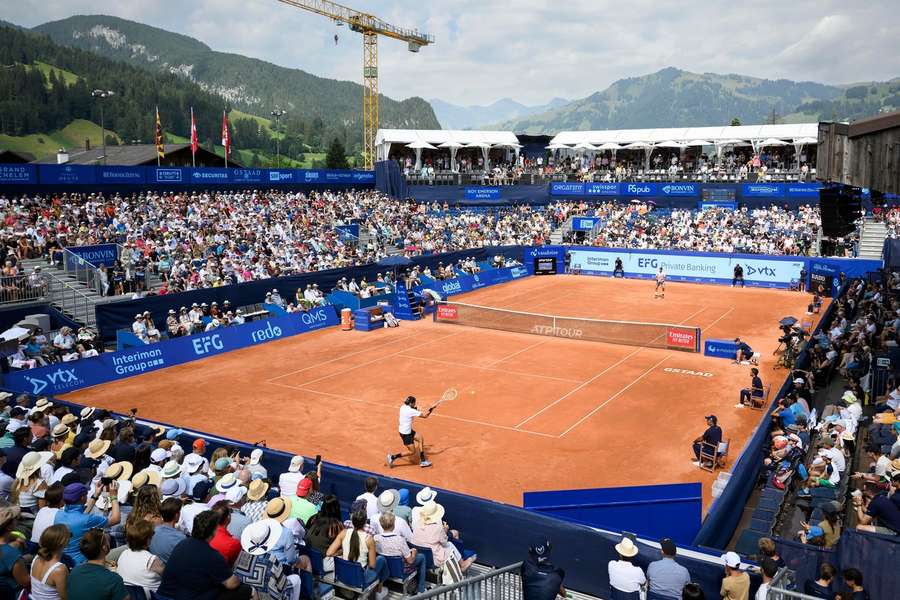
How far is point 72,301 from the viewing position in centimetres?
2816

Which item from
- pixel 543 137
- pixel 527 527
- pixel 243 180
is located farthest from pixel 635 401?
pixel 543 137

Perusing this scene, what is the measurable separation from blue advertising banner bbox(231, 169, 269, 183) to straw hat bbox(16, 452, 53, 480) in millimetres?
38599

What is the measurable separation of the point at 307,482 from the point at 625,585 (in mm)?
4667

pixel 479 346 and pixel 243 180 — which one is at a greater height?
pixel 243 180

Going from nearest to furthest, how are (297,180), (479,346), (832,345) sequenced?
1. (832,345)
2. (479,346)
3. (297,180)

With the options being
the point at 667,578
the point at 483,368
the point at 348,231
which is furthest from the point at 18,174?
the point at 667,578

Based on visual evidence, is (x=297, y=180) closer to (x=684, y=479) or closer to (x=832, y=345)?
(x=832, y=345)

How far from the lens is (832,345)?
23.8 meters

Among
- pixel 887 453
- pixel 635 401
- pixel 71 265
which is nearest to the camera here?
pixel 887 453

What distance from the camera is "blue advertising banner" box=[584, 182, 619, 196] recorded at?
59594 millimetres

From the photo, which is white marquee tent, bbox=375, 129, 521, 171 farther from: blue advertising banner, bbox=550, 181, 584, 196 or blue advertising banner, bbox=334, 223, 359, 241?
blue advertising banner, bbox=334, 223, 359, 241

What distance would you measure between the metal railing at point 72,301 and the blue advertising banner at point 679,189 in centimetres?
4470

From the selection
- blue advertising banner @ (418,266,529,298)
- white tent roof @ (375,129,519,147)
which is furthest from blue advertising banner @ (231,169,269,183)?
white tent roof @ (375,129,519,147)

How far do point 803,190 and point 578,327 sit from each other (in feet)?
109
